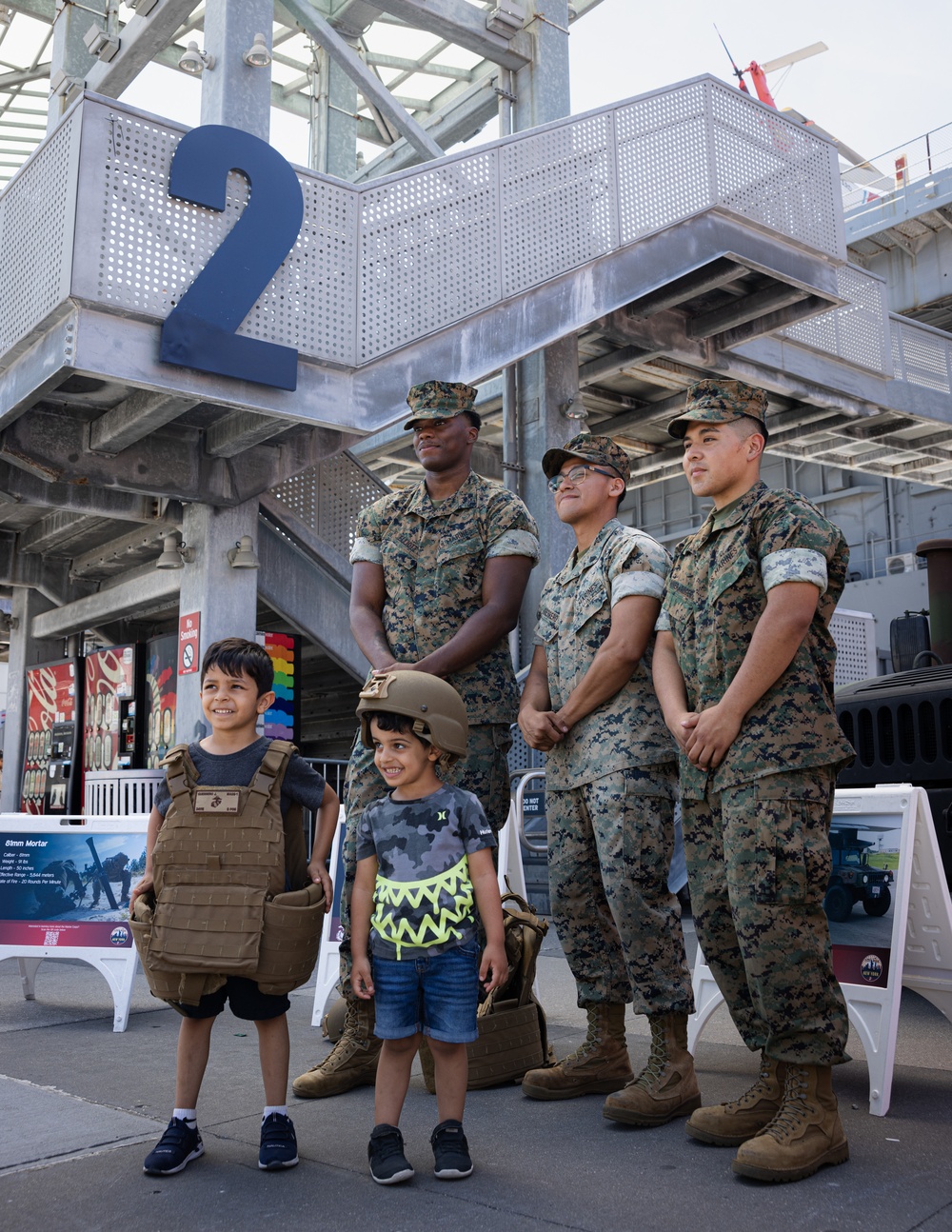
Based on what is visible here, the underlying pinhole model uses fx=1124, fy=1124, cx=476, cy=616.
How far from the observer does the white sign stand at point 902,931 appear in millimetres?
3379

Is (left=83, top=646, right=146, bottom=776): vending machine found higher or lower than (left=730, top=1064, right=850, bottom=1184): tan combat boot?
higher

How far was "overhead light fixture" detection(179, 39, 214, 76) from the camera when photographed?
855cm

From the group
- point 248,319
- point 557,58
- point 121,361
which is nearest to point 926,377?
point 557,58

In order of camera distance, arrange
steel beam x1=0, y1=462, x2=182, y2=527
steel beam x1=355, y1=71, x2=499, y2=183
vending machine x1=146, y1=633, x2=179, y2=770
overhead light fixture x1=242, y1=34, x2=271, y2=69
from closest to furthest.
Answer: overhead light fixture x1=242, y1=34, x2=271, y2=69
steel beam x1=0, y1=462, x2=182, y2=527
vending machine x1=146, y1=633, x2=179, y2=770
steel beam x1=355, y1=71, x2=499, y2=183

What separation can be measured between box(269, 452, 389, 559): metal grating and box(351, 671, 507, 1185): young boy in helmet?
23.6 ft

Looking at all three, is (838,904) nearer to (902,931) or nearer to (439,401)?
(902,931)

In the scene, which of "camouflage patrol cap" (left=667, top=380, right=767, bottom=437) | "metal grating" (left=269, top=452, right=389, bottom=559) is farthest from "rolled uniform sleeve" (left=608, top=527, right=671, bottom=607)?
"metal grating" (left=269, top=452, right=389, bottom=559)

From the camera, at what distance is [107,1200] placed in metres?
2.61

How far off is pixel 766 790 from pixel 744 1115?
87 cm

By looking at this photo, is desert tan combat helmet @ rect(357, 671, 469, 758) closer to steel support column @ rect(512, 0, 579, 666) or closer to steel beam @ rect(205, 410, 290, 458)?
steel beam @ rect(205, 410, 290, 458)

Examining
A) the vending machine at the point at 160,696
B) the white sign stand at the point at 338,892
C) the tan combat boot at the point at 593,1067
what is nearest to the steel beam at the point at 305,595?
the vending machine at the point at 160,696

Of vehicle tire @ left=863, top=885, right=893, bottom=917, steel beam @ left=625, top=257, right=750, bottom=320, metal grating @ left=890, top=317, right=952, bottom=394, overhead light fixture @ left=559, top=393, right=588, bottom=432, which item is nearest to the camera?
vehicle tire @ left=863, top=885, right=893, bottom=917

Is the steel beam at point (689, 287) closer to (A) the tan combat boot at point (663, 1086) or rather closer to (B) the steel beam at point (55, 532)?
(B) the steel beam at point (55, 532)

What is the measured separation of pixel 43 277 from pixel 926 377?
1050 cm
